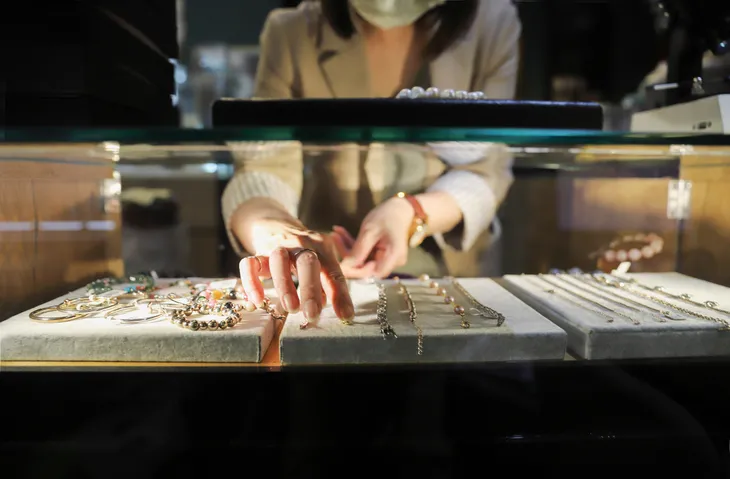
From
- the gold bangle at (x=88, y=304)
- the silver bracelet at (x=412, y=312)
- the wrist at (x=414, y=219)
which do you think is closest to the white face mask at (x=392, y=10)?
the wrist at (x=414, y=219)

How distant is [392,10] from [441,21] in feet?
0.46

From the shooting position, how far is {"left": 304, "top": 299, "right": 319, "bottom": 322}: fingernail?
638 millimetres

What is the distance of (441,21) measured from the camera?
1271 millimetres

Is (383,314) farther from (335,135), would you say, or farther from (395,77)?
(395,77)

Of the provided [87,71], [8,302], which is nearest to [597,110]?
[87,71]

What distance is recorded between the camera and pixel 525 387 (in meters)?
0.59

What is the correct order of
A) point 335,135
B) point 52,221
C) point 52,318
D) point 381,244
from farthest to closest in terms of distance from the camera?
1. point 381,244
2. point 52,221
3. point 52,318
4. point 335,135

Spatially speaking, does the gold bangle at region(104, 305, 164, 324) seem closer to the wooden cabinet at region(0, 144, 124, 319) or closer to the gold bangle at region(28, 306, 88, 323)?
the gold bangle at region(28, 306, 88, 323)

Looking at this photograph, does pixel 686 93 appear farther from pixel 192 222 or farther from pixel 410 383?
pixel 192 222

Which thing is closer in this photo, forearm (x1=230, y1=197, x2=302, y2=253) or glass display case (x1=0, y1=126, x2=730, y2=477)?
glass display case (x1=0, y1=126, x2=730, y2=477)

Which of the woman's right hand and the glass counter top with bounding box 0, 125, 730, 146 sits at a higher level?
the glass counter top with bounding box 0, 125, 730, 146

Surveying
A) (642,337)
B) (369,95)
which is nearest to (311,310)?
(642,337)

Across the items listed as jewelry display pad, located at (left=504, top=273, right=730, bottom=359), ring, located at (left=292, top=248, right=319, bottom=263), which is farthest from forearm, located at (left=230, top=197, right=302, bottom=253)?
jewelry display pad, located at (left=504, top=273, right=730, bottom=359)

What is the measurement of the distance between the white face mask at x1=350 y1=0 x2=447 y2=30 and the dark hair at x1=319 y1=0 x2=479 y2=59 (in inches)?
0.8
